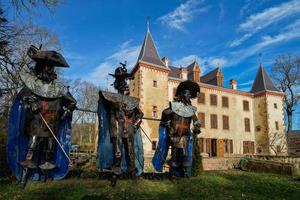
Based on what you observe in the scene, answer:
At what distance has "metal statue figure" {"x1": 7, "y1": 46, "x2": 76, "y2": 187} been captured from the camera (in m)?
5.63

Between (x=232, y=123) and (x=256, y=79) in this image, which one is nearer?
(x=232, y=123)

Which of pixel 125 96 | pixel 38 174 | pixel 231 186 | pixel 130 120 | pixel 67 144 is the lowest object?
pixel 231 186

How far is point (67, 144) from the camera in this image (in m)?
6.45

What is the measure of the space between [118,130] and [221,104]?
103 feet

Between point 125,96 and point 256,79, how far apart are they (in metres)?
37.8

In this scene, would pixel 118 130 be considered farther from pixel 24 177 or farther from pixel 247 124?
pixel 247 124

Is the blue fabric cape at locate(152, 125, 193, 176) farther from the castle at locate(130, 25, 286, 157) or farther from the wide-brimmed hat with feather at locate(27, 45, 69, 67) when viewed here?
the castle at locate(130, 25, 286, 157)

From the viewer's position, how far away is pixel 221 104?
116 ft

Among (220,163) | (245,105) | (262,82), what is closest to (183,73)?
(245,105)

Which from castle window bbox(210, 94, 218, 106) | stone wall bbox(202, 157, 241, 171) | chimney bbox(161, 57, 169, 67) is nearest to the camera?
stone wall bbox(202, 157, 241, 171)

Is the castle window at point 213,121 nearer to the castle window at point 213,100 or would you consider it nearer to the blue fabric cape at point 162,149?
the castle window at point 213,100

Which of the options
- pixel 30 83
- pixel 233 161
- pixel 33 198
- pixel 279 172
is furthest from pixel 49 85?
pixel 233 161

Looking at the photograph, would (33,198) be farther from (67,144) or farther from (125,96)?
(125,96)

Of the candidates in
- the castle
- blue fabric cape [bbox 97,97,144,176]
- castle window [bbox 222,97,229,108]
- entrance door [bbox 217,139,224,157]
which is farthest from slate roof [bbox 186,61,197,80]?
blue fabric cape [bbox 97,97,144,176]
